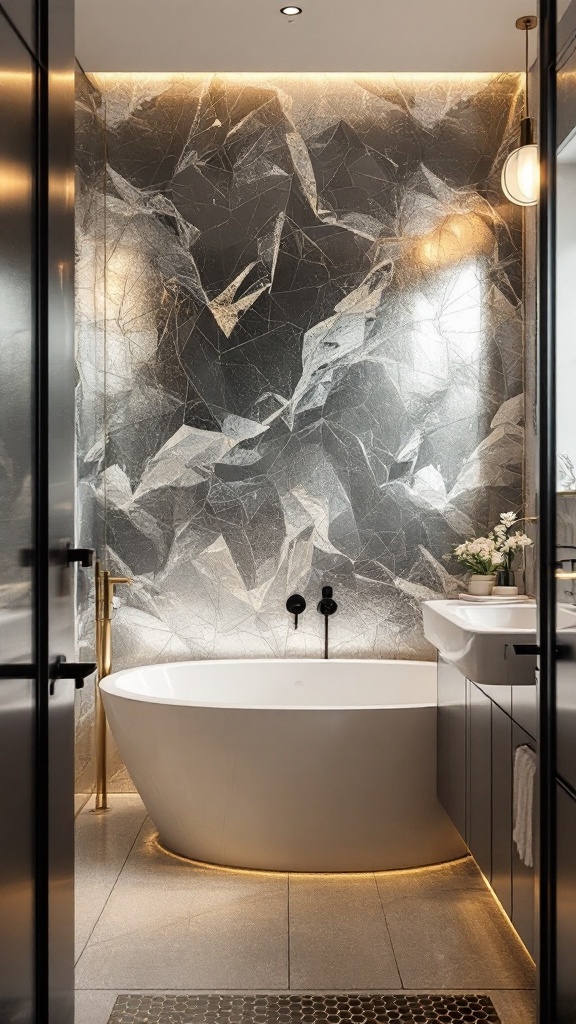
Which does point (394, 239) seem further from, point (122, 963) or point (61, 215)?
point (122, 963)

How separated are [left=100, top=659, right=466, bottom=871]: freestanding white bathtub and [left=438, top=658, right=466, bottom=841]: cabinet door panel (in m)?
0.07

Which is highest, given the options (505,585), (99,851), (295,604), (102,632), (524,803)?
(505,585)

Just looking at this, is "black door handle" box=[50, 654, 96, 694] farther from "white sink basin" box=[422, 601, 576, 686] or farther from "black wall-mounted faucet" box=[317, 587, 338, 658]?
"black wall-mounted faucet" box=[317, 587, 338, 658]

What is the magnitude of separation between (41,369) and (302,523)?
9.14ft

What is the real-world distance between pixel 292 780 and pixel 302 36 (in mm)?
2947

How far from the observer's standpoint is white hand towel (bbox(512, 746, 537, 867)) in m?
2.26

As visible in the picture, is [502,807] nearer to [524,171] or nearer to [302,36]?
[524,171]

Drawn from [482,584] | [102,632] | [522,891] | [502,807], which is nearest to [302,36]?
[482,584]

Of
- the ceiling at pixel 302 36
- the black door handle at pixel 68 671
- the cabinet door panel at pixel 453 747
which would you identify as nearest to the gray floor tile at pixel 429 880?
the cabinet door panel at pixel 453 747

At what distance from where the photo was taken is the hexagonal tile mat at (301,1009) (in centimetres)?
227

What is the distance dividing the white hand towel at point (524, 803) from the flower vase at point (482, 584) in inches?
63.9

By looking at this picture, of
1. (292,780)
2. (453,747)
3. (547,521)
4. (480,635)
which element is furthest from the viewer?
(292,780)

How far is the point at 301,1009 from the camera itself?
91.8 inches

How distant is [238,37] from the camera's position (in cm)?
378
